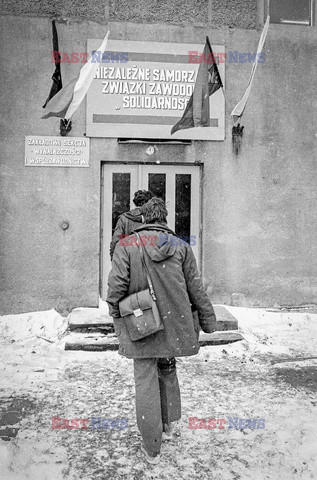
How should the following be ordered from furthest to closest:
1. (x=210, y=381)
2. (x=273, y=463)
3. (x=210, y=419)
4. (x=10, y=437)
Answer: (x=210, y=381) < (x=210, y=419) < (x=10, y=437) < (x=273, y=463)

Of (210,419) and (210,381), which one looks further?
(210,381)

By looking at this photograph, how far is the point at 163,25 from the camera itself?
7.30 metres

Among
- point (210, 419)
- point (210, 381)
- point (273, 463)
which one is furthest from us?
point (210, 381)

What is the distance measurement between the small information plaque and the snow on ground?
253 centimetres

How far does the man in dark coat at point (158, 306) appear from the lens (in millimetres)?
3121

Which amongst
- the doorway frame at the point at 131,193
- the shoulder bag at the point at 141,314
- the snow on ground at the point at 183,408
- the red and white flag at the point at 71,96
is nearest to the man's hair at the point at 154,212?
the shoulder bag at the point at 141,314

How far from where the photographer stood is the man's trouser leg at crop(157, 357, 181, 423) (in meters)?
3.29

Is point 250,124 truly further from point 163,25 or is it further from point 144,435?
point 144,435

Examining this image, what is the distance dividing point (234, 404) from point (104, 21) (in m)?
6.05

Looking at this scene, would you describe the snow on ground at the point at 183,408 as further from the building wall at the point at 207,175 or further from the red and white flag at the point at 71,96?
the red and white flag at the point at 71,96

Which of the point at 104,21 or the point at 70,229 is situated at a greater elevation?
the point at 104,21

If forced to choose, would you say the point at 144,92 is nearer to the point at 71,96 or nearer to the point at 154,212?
the point at 71,96

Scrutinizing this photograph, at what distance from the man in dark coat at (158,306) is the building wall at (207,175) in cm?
407

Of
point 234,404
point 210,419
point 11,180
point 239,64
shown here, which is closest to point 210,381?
point 234,404
